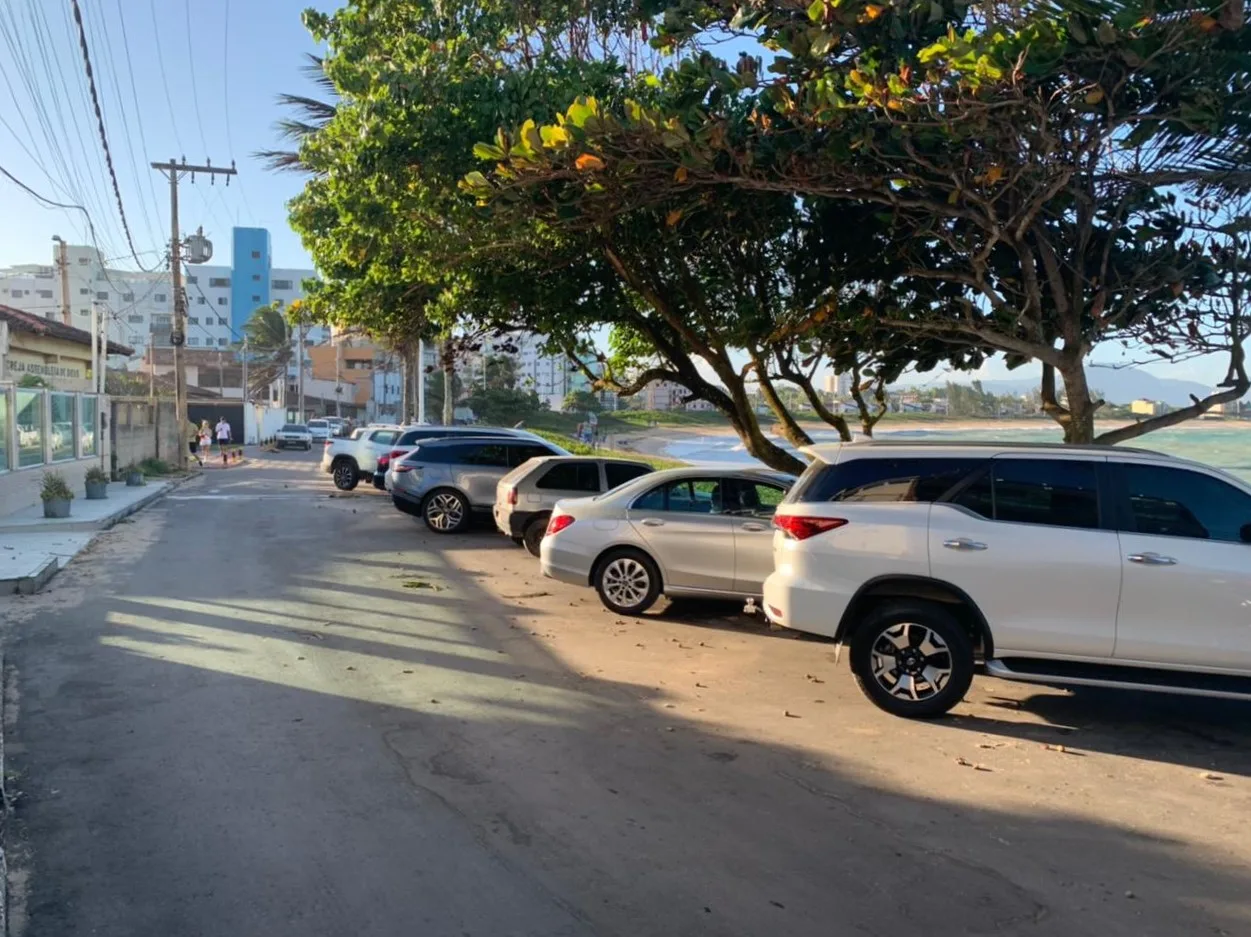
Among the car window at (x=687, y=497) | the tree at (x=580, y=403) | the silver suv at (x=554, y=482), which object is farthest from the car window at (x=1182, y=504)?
the tree at (x=580, y=403)

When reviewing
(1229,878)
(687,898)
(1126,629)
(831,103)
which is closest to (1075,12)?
(831,103)

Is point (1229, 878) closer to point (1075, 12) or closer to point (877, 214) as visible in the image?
point (1075, 12)

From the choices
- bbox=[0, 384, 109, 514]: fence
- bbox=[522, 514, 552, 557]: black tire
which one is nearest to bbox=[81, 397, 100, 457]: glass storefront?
bbox=[0, 384, 109, 514]: fence

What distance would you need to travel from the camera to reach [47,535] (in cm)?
1586

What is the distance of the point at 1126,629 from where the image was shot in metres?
6.37

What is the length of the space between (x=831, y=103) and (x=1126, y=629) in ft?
14.3

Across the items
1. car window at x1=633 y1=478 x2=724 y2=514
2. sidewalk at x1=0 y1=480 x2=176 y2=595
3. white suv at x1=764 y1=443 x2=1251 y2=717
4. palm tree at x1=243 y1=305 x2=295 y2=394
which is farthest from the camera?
palm tree at x1=243 y1=305 x2=295 y2=394

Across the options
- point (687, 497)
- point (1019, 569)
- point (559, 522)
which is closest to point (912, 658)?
point (1019, 569)

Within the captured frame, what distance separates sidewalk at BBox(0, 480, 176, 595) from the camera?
1135 centimetres

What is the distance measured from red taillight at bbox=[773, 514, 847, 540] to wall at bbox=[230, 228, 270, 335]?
10742cm

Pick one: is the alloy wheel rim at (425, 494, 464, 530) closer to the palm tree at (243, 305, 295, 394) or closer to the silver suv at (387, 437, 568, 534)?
the silver suv at (387, 437, 568, 534)

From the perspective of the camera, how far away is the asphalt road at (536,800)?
410 cm

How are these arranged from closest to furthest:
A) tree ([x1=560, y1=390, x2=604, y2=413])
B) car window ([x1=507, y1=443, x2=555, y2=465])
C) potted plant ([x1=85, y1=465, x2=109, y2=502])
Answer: car window ([x1=507, y1=443, x2=555, y2=465])
potted plant ([x1=85, y1=465, x2=109, y2=502])
tree ([x1=560, y1=390, x2=604, y2=413])

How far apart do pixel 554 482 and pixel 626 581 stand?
3847mm
